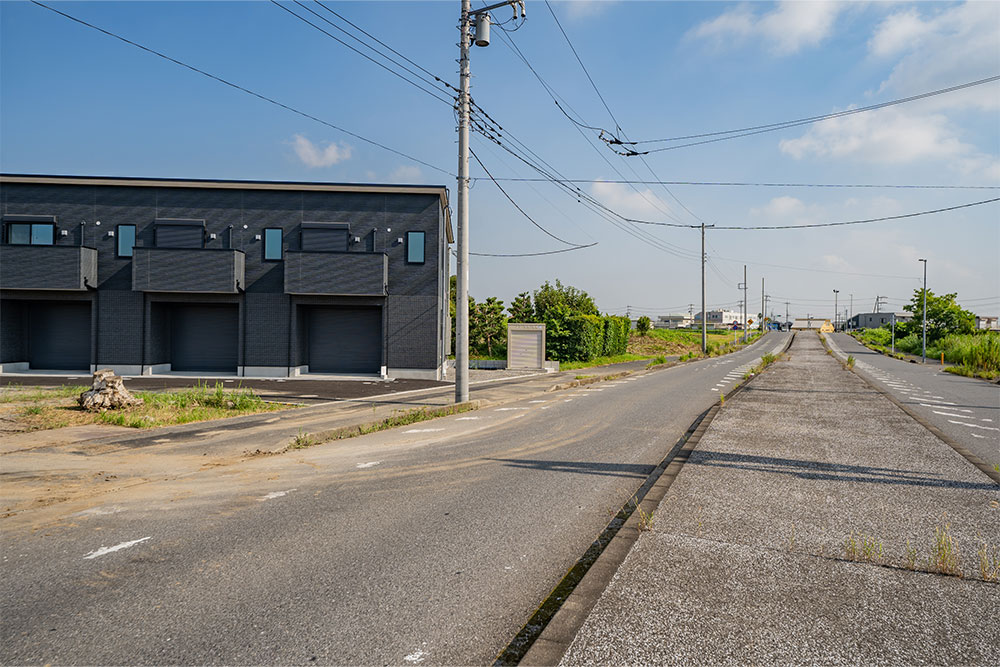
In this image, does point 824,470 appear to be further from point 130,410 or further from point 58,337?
point 58,337

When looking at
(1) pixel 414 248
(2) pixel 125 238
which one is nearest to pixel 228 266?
(2) pixel 125 238

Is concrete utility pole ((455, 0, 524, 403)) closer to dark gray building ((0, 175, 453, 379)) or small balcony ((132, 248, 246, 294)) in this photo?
dark gray building ((0, 175, 453, 379))

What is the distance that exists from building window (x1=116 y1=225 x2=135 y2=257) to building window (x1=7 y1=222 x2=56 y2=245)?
2.64 meters

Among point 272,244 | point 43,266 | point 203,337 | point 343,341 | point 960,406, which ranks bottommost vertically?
point 960,406

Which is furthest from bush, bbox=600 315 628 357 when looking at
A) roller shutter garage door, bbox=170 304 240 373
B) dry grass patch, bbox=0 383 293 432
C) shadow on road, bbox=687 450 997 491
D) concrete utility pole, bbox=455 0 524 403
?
shadow on road, bbox=687 450 997 491

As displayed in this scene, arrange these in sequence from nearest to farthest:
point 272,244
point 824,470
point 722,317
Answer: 1. point 824,470
2. point 272,244
3. point 722,317

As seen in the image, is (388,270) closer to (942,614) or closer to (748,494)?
(748,494)

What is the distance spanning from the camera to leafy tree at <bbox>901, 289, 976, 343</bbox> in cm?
5459

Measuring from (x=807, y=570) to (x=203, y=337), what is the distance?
86.4 feet

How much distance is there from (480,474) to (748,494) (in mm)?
3091

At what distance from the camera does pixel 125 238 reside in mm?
24328

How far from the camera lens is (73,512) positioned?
5.68m

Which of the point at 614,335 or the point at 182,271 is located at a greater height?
the point at 182,271

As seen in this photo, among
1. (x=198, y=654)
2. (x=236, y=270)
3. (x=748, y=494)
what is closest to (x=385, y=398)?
(x=236, y=270)
